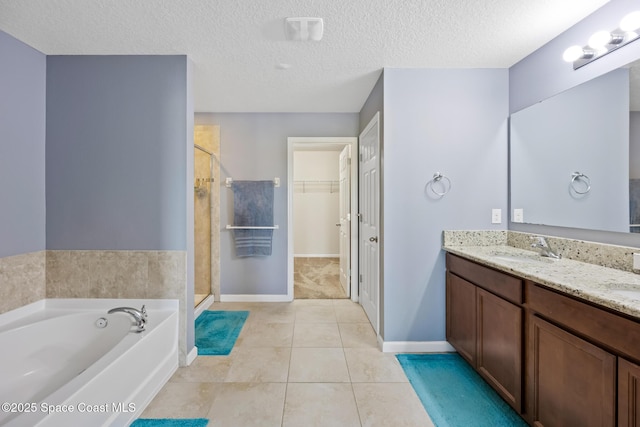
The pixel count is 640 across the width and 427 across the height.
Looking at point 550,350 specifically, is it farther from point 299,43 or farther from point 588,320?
point 299,43

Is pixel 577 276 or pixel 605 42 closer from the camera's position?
pixel 577 276

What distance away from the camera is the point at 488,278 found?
1.78 metres

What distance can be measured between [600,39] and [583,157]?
64 cm

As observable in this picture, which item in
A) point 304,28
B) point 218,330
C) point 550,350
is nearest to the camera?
point 550,350

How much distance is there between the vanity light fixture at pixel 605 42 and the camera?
1460 millimetres

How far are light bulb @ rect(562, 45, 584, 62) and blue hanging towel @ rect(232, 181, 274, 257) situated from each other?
2.79 m

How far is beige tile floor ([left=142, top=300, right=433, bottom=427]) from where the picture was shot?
1655 millimetres

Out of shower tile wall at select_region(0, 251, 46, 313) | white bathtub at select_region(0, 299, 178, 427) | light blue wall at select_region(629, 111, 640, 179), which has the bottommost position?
white bathtub at select_region(0, 299, 178, 427)

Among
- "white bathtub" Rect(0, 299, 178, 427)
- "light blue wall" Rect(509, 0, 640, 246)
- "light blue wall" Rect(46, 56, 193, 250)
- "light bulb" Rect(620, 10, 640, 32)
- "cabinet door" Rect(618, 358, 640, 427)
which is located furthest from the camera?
"light blue wall" Rect(46, 56, 193, 250)

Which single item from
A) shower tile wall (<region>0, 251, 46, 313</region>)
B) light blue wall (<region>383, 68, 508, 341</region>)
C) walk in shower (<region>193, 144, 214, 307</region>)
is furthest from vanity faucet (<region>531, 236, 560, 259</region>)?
shower tile wall (<region>0, 251, 46, 313</region>)

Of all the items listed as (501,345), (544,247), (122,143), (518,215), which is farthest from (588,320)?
(122,143)

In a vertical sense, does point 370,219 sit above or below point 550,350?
above

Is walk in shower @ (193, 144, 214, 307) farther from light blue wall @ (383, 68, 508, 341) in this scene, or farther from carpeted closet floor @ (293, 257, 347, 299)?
light blue wall @ (383, 68, 508, 341)

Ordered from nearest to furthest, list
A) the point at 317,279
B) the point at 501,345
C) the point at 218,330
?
the point at 501,345 < the point at 218,330 < the point at 317,279
